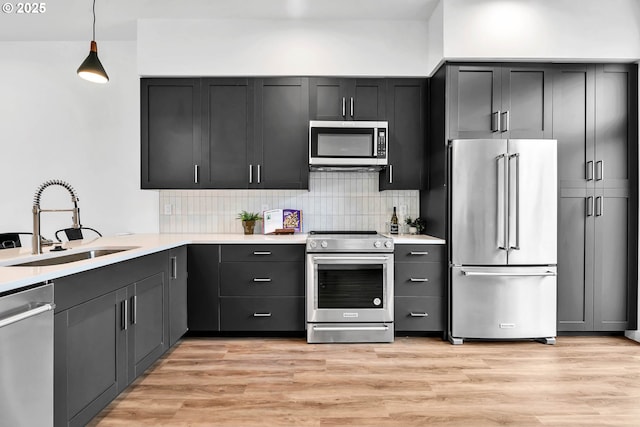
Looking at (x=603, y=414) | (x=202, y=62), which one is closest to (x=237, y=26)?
(x=202, y=62)

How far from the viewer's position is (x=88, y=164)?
13.9 feet

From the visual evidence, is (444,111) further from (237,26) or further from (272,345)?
(272,345)

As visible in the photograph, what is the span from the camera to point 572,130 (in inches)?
139

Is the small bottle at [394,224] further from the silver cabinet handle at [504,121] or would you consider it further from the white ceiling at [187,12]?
the white ceiling at [187,12]

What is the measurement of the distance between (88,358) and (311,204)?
8.62ft

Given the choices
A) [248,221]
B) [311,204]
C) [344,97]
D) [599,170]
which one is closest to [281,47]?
[344,97]

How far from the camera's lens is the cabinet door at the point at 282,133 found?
387 centimetres

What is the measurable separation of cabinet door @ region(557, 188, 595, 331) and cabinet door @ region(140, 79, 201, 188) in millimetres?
3246

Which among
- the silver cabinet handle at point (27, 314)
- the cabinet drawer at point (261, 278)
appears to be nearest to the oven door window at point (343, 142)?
the cabinet drawer at point (261, 278)

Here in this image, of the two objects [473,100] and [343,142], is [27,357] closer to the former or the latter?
[343,142]

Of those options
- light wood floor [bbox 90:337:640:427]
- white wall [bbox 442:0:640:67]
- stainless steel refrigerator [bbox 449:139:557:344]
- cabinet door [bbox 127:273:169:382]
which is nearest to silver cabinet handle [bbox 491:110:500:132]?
stainless steel refrigerator [bbox 449:139:557:344]

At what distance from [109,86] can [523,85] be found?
3.89 meters

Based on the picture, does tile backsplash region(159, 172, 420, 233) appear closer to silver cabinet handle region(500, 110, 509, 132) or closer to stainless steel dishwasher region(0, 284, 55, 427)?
silver cabinet handle region(500, 110, 509, 132)

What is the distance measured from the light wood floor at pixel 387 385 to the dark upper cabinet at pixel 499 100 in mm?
1772
